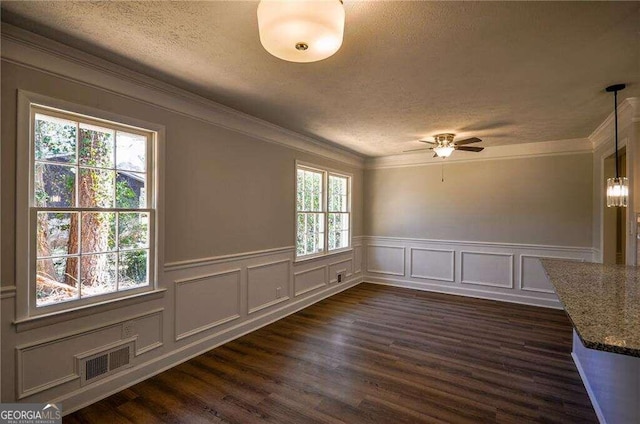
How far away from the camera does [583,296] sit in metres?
1.78

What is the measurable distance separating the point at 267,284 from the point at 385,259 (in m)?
2.97

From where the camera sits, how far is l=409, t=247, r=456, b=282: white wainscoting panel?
550 centimetres

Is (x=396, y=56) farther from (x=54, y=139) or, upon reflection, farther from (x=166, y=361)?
(x=166, y=361)

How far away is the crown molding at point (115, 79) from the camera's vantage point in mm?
1967

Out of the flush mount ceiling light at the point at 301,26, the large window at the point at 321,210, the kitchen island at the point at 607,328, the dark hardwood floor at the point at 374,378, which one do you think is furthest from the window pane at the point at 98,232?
the kitchen island at the point at 607,328

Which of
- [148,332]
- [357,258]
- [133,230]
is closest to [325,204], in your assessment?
[357,258]

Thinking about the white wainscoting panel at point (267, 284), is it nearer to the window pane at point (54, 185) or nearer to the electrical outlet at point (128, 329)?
the electrical outlet at point (128, 329)

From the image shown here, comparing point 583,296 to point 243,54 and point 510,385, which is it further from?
point 243,54

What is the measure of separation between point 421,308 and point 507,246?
1847mm

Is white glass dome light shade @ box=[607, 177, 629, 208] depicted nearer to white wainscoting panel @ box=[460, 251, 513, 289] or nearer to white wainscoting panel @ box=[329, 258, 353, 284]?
white wainscoting panel @ box=[460, 251, 513, 289]

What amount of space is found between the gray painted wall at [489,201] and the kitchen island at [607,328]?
232 centimetres

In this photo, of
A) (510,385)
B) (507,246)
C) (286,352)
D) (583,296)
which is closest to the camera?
(583,296)

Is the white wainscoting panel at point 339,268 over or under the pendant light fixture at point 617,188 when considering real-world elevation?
under

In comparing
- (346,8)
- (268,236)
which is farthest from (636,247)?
(268,236)
